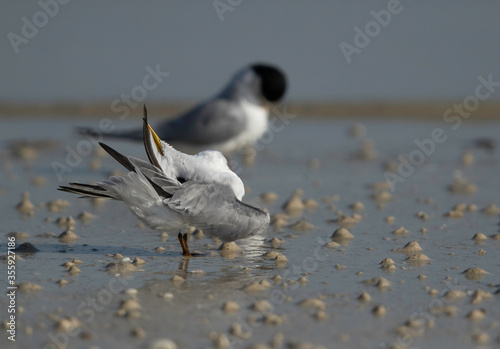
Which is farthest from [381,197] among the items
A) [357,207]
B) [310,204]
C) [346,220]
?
[346,220]

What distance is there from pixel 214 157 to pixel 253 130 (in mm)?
3064

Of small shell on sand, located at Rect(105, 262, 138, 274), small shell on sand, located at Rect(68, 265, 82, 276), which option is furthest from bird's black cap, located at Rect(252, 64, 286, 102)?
small shell on sand, located at Rect(68, 265, 82, 276)

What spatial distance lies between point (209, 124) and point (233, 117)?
0.25 meters

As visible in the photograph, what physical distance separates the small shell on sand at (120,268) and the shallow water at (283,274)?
48mm

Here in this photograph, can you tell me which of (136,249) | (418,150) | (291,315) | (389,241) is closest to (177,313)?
(291,315)

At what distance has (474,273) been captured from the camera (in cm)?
392

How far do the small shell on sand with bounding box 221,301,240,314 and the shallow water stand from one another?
0.10 ft

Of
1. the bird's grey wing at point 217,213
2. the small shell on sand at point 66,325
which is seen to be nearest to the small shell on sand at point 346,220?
the bird's grey wing at point 217,213

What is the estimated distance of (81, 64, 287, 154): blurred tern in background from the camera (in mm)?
7609

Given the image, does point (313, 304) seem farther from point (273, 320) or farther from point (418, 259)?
point (418, 259)

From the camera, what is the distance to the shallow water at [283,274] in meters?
3.04

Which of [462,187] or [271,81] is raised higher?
[271,81]

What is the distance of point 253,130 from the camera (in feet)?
25.1

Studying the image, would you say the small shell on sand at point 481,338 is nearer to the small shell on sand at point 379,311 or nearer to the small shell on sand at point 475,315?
the small shell on sand at point 475,315
